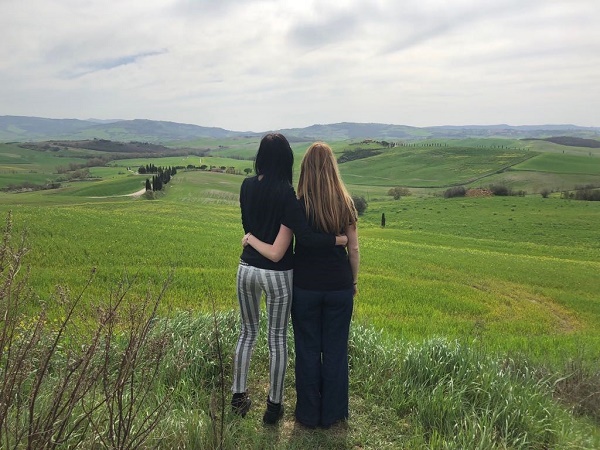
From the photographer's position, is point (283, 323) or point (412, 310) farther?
point (412, 310)

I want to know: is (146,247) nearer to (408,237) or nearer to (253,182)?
(253,182)

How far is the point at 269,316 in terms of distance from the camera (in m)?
4.21

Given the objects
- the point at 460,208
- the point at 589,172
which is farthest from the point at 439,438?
the point at 589,172

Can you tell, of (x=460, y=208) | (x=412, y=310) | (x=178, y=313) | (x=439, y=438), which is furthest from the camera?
(x=460, y=208)

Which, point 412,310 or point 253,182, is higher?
point 253,182

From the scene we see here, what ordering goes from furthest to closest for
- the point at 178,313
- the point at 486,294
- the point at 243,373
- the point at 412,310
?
the point at 486,294
the point at 412,310
the point at 178,313
the point at 243,373

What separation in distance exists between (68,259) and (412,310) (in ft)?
34.2

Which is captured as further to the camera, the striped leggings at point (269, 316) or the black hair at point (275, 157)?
the striped leggings at point (269, 316)

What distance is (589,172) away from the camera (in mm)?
97688

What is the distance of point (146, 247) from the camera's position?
55.4 ft

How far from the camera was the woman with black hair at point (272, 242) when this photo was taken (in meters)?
3.96

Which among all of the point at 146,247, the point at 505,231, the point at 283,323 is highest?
the point at 283,323

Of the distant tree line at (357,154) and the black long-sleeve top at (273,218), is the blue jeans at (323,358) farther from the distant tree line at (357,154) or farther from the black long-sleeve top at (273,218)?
the distant tree line at (357,154)

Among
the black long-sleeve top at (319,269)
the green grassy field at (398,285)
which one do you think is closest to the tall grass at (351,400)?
the green grassy field at (398,285)
